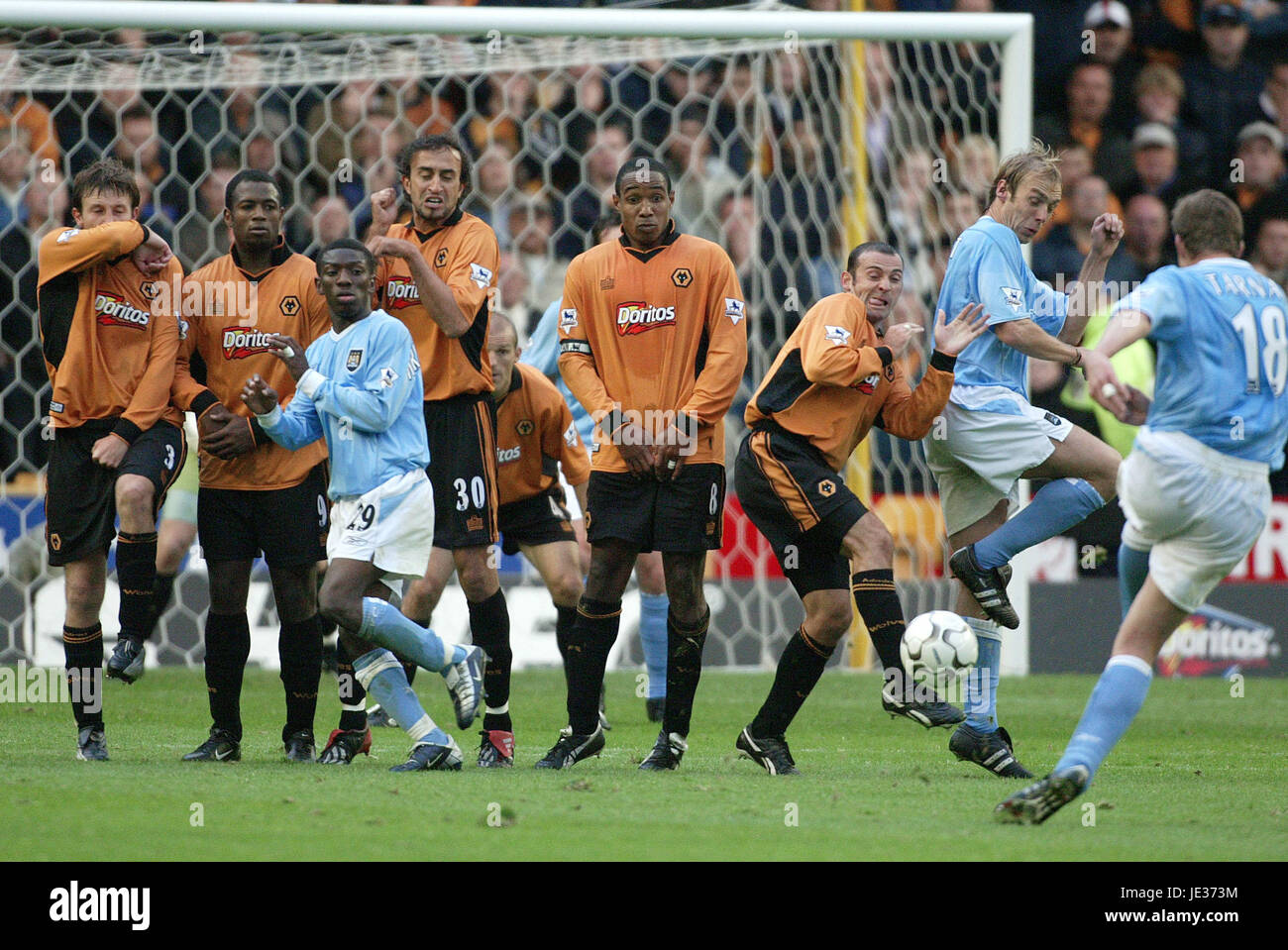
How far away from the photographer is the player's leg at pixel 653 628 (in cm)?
809

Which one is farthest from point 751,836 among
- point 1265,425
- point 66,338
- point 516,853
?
point 66,338

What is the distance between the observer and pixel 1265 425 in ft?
A: 15.4

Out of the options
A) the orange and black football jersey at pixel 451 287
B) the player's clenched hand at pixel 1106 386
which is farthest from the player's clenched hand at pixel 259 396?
the player's clenched hand at pixel 1106 386

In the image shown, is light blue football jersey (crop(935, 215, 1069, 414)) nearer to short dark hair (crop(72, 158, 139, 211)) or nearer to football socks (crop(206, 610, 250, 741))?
football socks (crop(206, 610, 250, 741))

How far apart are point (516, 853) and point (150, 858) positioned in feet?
2.95

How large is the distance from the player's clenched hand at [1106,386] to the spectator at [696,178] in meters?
7.90

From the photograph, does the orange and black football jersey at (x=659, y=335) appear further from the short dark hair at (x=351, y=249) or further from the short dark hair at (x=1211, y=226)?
the short dark hair at (x=1211, y=226)

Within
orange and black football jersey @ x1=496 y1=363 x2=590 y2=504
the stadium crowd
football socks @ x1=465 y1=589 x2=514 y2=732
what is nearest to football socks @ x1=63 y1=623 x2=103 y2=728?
football socks @ x1=465 y1=589 x2=514 y2=732

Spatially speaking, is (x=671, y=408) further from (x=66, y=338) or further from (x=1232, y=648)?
(x=1232, y=648)

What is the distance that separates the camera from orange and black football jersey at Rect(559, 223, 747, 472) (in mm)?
5891

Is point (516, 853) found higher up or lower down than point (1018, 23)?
lower down

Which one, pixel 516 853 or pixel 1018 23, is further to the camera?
pixel 1018 23

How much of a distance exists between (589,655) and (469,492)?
79 cm

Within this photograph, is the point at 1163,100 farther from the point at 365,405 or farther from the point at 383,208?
the point at 365,405
